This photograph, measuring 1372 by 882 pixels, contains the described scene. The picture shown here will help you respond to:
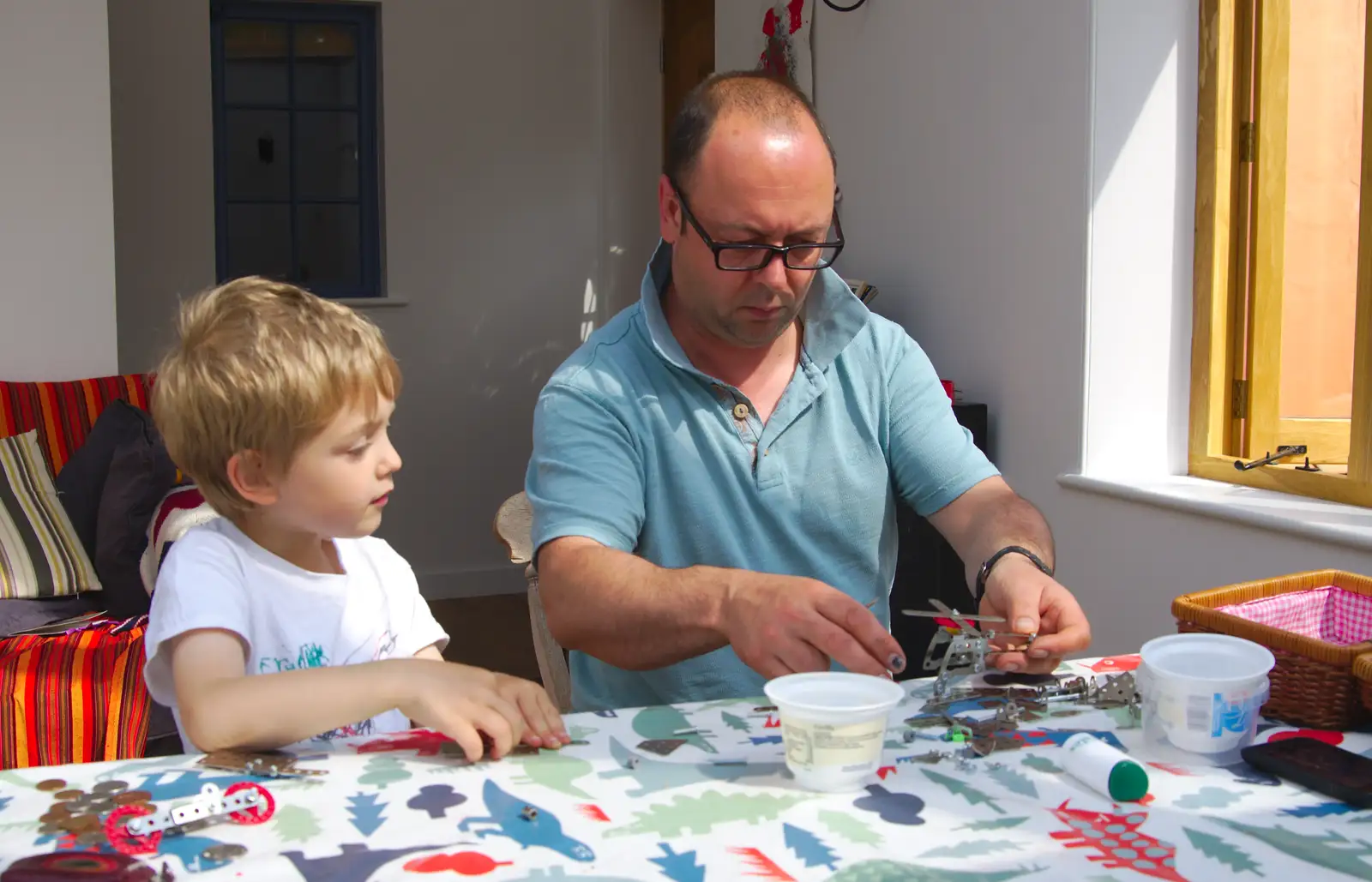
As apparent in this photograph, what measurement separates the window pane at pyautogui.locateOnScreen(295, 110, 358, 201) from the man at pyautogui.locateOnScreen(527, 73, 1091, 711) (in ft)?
13.8

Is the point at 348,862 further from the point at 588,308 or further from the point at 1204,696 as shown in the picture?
the point at 588,308

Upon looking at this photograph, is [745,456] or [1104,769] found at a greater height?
[745,456]

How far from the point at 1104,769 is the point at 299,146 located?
520 centimetres

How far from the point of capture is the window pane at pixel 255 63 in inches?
209

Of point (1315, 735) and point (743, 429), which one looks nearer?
point (1315, 735)

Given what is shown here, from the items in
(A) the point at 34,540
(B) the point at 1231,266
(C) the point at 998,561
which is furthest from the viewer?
(A) the point at 34,540

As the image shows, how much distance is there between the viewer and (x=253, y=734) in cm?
102

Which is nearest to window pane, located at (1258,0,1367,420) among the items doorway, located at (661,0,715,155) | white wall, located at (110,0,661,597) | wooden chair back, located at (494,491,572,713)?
wooden chair back, located at (494,491,572,713)

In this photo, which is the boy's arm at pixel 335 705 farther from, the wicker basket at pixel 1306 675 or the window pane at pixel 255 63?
the window pane at pixel 255 63

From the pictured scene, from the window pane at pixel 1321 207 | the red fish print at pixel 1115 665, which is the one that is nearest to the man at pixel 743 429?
the red fish print at pixel 1115 665

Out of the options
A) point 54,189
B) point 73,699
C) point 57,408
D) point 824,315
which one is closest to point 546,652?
point 824,315

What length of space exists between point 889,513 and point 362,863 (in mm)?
1018

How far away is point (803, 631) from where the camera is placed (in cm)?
112

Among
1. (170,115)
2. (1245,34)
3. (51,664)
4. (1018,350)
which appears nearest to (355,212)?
(170,115)
